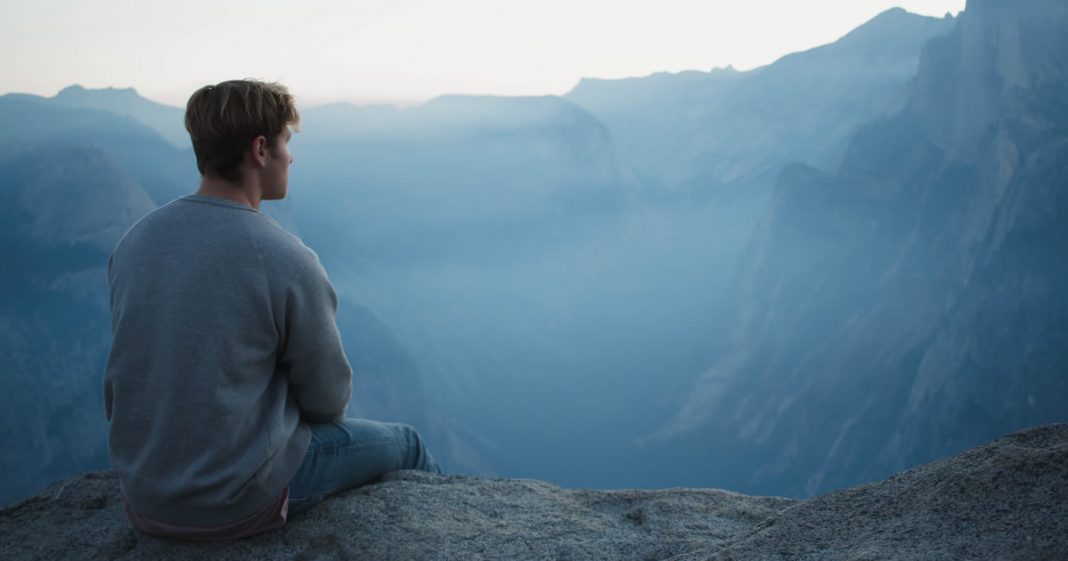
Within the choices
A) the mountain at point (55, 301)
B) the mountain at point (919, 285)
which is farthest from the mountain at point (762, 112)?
the mountain at point (55, 301)

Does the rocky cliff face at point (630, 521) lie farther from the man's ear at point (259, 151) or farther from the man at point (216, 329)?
the man's ear at point (259, 151)

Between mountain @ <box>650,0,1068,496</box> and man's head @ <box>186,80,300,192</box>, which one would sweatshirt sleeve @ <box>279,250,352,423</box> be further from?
mountain @ <box>650,0,1068,496</box>

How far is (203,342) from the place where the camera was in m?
1.77

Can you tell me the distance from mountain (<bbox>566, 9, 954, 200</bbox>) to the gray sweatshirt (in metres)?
68.5

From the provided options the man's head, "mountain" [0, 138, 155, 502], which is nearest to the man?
the man's head

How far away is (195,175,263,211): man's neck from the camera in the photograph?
189 centimetres

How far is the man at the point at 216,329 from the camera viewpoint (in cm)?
178

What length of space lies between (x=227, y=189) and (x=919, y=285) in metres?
48.2

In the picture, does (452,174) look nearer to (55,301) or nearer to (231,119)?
(55,301)

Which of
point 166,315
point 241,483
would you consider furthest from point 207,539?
point 166,315

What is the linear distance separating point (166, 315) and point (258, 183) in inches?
17.3

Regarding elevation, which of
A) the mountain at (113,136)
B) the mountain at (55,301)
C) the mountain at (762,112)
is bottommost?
the mountain at (55,301)

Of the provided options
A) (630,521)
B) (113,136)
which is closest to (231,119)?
(630,521)

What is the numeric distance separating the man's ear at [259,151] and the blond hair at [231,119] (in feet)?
0.04
